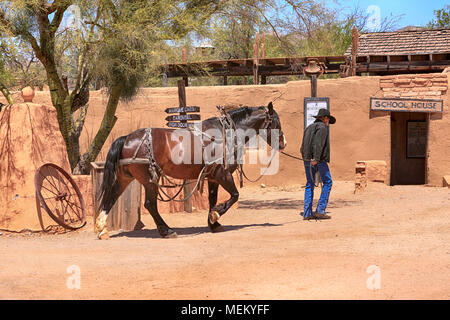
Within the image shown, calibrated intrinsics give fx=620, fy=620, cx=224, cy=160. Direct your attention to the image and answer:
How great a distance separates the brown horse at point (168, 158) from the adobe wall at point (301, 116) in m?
5.67

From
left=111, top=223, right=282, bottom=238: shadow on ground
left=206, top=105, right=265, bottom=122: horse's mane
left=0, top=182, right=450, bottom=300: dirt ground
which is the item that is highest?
left=206, top=105, right=265, bottom=122: horse's mane

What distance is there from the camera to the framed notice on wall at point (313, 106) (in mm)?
15625

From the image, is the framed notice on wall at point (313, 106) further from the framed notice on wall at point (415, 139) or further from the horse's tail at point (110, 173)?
the horse's tail at point (110, 173)

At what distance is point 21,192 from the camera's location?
1006 centimetres

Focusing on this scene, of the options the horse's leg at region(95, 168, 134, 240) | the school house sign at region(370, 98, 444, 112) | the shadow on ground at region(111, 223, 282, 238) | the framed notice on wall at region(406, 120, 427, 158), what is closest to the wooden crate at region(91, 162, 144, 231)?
the shadow on ground at region(111, 223, 282, 238)

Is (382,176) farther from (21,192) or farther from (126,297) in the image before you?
(126,297)

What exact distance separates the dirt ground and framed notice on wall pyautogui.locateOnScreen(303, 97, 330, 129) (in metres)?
4.83

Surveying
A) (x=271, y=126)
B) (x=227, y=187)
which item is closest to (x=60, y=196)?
(x=227, y=187)

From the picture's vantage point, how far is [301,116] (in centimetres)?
1591

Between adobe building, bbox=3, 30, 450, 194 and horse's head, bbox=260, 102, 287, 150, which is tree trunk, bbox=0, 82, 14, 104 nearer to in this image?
adobe building, bbox=3, 30, 450, 194

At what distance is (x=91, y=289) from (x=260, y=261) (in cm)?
191

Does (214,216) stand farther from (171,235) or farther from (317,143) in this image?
(317,143)

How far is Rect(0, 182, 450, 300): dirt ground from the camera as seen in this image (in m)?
5.36

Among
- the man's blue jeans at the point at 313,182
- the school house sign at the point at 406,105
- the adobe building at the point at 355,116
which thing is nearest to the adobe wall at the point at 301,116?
the adobe building at the point at 355,116
